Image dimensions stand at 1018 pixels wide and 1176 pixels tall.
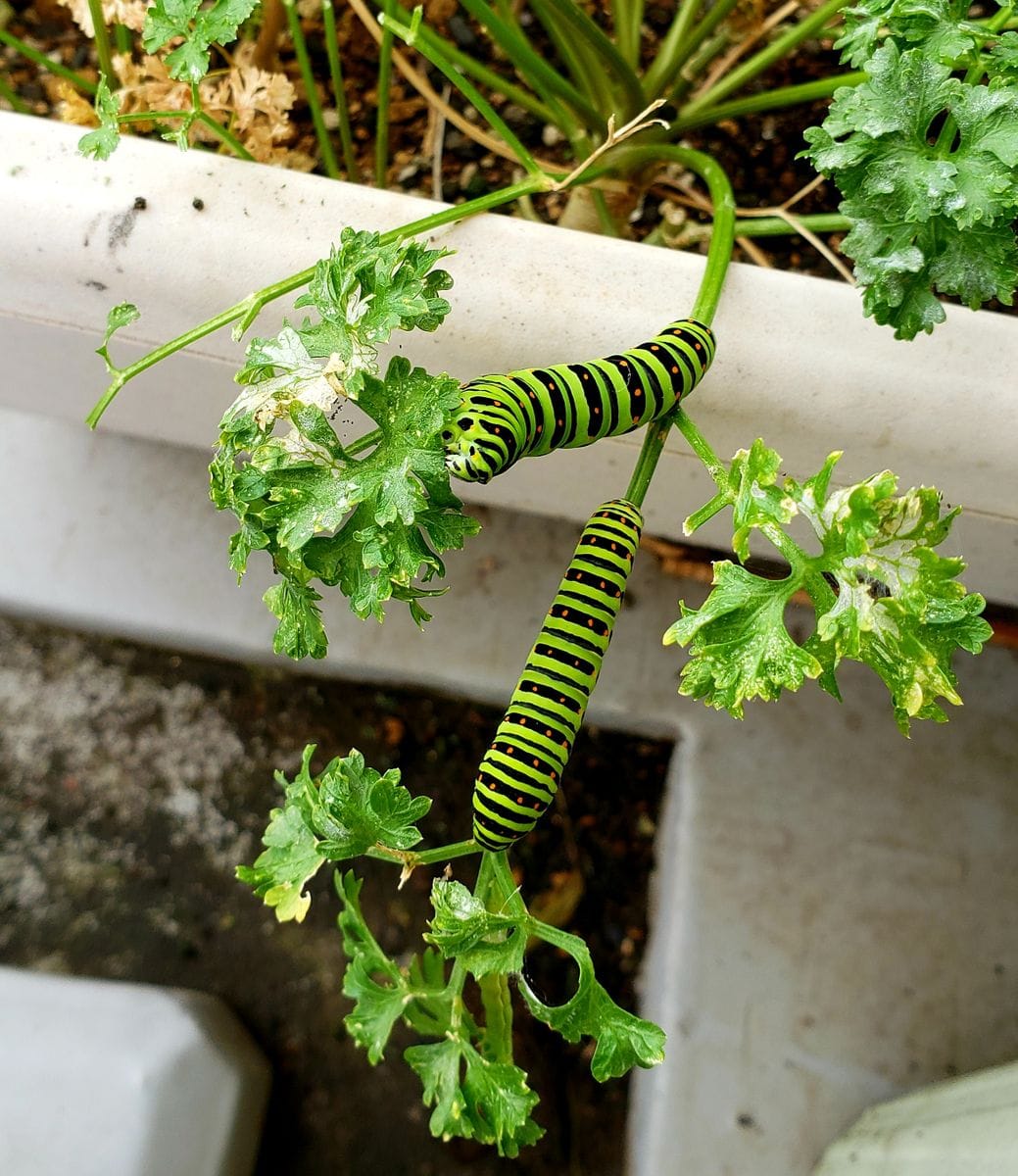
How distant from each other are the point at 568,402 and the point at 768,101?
1.61 ft

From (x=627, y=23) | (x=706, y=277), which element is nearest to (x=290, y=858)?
(x=706, y=277)

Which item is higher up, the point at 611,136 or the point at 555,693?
the point at 611,136

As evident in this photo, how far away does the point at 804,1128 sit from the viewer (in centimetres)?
130

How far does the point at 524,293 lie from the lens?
33.4 inches

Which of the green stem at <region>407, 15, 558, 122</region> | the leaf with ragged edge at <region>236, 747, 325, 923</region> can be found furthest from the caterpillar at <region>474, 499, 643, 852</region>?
the green stem at <region>407, 15, 558, 122</region>

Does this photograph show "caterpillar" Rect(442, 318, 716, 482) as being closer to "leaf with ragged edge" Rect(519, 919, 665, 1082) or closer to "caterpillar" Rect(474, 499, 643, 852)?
"caterpillar" Rect(474, 499, 643, 852)

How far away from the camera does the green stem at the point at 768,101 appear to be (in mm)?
917

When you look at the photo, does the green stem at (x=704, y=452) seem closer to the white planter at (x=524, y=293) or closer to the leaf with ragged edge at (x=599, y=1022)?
the white planter at (x=524, y=293)

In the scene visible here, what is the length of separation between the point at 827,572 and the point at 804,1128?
0.92 m

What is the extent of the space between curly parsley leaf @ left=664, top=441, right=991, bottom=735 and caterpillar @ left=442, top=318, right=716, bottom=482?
0.30 feet

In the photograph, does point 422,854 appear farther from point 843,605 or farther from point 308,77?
point 308,77

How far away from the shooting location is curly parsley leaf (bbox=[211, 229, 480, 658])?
0.67 metres

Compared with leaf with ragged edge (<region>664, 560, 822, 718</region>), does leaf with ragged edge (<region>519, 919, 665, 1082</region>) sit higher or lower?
lower

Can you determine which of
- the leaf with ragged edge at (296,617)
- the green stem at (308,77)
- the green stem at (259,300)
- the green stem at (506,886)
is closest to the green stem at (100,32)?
the green stem at (308,77)
